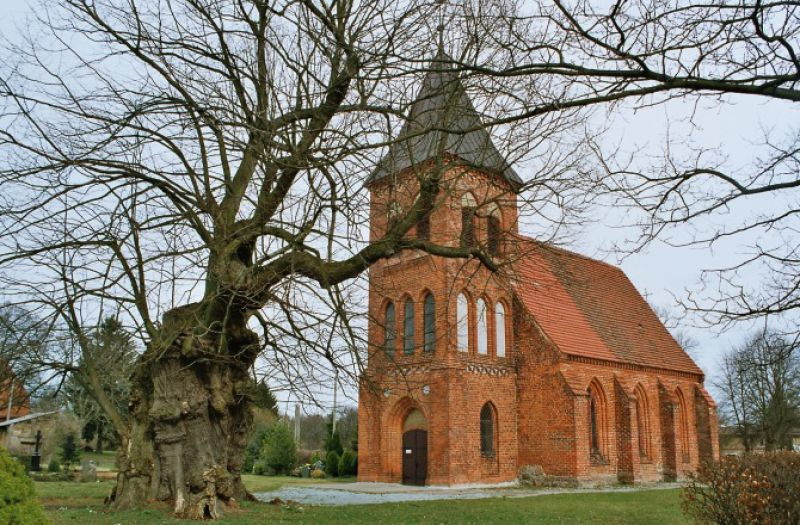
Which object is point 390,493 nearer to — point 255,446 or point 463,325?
point 463,325

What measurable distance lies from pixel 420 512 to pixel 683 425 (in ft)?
66.6

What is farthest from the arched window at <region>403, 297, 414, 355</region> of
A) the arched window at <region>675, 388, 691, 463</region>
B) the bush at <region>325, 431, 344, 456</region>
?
the arched window at <region>675, 388, 691, 463</region>

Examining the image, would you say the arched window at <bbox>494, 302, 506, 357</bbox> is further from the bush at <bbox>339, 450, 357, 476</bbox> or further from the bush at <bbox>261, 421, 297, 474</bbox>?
the bush at <bbox>261, 421, 297, 474</bbox>

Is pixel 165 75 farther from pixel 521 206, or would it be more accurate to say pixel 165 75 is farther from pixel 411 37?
pixel 521 206

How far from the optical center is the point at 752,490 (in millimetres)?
8195

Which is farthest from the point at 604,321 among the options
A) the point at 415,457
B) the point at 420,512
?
the point at 420,512

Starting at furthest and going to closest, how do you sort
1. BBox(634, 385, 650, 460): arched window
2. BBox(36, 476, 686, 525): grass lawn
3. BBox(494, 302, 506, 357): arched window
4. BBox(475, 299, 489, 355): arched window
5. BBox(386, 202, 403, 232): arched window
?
1. BBox(634, 385, 650, 460): arched window
2. BBox(494, 302, 506, 357): arched window
3. BBox(475, 299, 489, 355): arched window
4. BBox(36, 476, 686, 525): grass lawn
5. BBox(386, 202, 403, 232): arched window

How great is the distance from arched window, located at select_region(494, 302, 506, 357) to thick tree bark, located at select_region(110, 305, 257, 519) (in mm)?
13122

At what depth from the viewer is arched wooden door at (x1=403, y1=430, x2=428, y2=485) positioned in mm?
22766

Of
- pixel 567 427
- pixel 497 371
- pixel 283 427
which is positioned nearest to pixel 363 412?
pixel 497 371

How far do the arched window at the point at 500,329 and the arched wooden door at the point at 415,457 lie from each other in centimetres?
393

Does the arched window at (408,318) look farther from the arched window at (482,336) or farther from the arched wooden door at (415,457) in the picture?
the arched wooden door at (415,457)

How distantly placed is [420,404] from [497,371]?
2.96 metres

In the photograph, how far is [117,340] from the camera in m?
13.4
